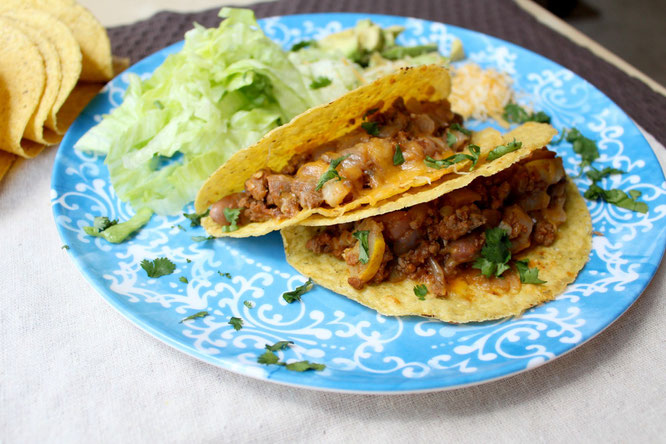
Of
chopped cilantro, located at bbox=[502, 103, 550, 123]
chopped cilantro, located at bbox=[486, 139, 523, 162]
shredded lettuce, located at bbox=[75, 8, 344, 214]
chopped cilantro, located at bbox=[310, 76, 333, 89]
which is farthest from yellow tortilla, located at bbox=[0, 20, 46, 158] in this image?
chopped cilantro, located at bbox=[502, 103, 550, 123]

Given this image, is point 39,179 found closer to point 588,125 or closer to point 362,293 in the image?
point 362,293

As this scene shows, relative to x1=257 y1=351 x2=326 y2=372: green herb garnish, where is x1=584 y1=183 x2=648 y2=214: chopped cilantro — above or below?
above

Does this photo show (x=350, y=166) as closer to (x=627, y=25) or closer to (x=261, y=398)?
(x=261, y=398)

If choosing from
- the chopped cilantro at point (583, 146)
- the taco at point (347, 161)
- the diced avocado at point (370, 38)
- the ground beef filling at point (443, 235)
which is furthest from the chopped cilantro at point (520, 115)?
the diced avocado at point (370, 38)

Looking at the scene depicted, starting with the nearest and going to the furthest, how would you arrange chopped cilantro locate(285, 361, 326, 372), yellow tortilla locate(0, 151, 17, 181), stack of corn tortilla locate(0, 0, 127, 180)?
chopped cilantro locate(285, 361, 326, 372)
stack of corn tortilla locate(0, 0, 127, 180)
yellow tortilla locate(0, 151, 17, 181)

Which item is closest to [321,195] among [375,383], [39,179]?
[375,383]

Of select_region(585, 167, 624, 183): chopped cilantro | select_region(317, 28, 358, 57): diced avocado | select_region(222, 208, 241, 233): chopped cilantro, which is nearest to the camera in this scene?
select_region(222, 208, 241, 233): chopped cilantro

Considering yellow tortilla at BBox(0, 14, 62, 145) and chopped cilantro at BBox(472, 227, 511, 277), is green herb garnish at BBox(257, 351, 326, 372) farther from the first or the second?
yellow tortilla at BBox(0, 14, 62, 145)
